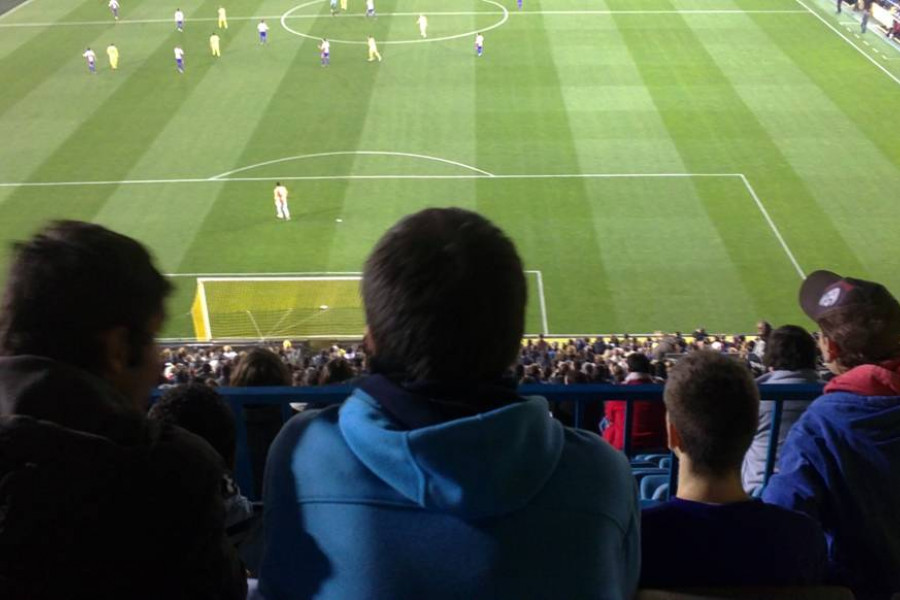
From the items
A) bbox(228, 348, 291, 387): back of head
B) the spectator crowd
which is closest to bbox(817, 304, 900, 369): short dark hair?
the spectator crowd

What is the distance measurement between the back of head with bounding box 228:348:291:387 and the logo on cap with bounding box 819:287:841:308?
3.58 metres

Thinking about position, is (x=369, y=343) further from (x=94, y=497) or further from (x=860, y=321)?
(x=860, y=321)

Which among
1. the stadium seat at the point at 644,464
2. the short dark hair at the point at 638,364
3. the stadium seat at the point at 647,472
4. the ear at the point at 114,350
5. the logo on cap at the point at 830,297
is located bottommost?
the short dark hair at the point at 638,364

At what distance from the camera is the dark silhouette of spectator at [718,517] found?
2850mm

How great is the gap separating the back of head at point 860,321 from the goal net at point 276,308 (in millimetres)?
14271

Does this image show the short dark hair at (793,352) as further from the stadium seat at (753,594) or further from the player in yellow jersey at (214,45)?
the player in yellow jersey at (214,45)

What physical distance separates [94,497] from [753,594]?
1.67 metres

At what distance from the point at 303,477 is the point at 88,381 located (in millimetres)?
523

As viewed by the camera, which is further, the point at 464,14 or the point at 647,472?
the point at 464,14

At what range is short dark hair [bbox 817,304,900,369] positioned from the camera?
364 cm

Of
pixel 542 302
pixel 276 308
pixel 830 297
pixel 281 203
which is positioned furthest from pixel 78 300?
pixel 281 203

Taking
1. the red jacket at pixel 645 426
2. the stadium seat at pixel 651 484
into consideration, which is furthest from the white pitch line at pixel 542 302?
the stadium seat at pixel 651 484

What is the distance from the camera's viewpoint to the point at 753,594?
2.66m

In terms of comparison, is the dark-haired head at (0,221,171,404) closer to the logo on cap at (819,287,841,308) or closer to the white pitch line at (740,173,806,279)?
the logo on cap at (819,287,841,308)
